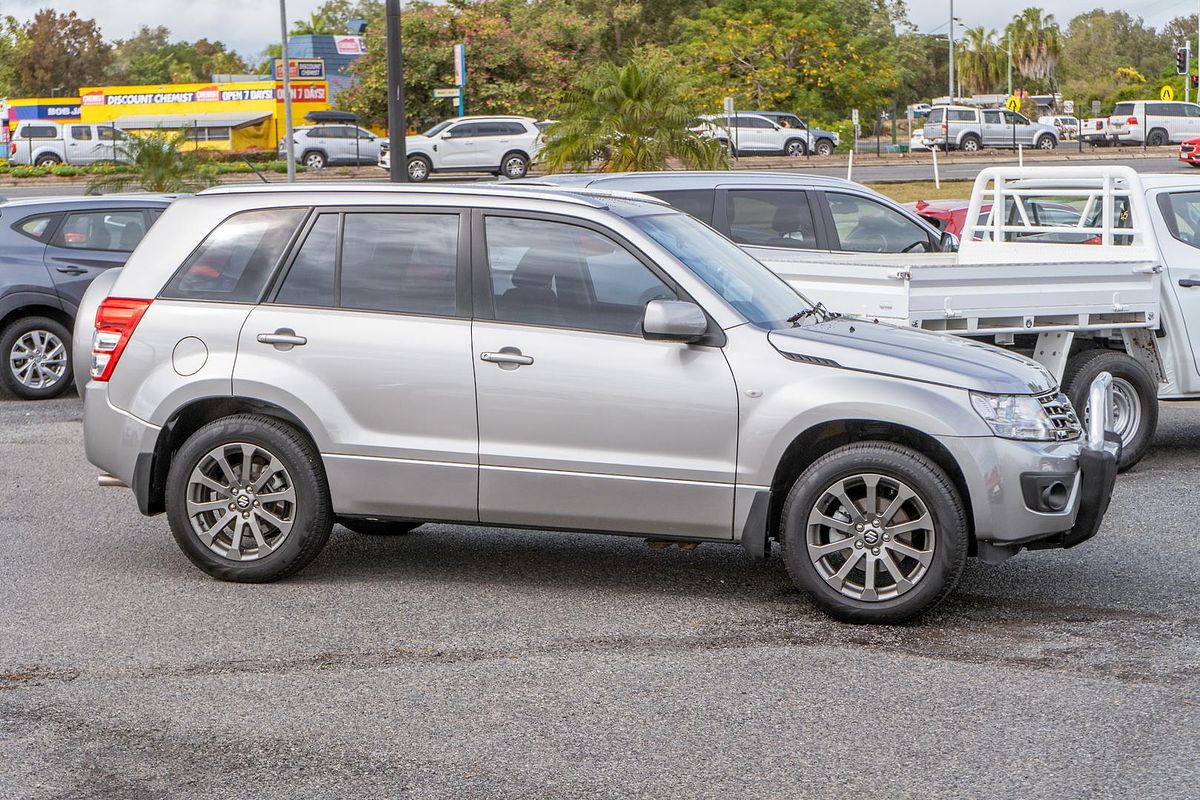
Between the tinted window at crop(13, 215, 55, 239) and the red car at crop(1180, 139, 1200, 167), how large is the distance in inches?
1515

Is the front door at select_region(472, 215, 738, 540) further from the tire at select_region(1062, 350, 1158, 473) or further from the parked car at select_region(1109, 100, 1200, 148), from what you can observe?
the parked car at select_region(1109, 100, 1200, 148)

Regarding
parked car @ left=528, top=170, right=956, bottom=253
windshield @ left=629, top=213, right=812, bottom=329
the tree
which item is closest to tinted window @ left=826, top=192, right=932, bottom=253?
parked car @ left=528, top=170, right=956, bottom=253

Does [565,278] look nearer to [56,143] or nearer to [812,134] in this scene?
[812,134]

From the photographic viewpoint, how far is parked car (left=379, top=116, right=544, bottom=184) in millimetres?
40188

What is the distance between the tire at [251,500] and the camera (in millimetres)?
6496

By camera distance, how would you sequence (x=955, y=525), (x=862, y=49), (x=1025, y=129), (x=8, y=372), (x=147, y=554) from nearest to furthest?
(x=955, y=525) < (x=147, y=554) < (x=8, y=372) < (x=1025, y=129) < (x=862, y=49)

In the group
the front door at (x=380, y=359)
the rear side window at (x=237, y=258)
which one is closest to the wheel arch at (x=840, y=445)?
the front door at (x=380, y=359)

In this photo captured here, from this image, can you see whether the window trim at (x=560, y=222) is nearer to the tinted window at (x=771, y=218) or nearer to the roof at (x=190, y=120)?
the tinted window at (x=771, y=218)

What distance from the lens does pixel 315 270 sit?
6.61 meters

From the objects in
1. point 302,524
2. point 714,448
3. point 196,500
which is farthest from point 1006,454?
point 196,500

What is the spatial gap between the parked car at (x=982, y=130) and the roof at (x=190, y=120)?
2511 centimetres

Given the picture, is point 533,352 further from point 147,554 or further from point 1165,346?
point 1165,346

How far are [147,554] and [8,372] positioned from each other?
6.16 m

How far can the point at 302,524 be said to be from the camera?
6508 mm
